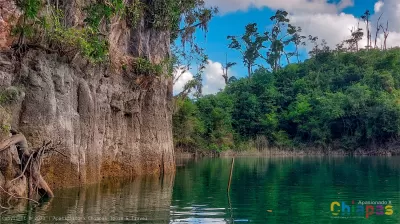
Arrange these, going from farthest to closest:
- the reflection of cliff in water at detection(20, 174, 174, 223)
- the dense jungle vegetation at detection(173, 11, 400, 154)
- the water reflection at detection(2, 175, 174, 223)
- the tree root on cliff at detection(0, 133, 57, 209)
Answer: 1. the dense jungle vegetation at detection(173, 11, 400, 154)
2. the tree root on cliff at detection(0, 133, 57, 209)
3. the reflection of cliff in water at detection(20, 174, 174, 223)
4. the water reflection at detection(2, 175, 174, 223)

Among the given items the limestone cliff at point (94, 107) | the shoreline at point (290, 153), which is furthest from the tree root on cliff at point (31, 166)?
the shoreline at point (290, 153)

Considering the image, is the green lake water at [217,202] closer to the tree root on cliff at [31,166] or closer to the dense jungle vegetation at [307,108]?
the tree root on cliff at [31,166]

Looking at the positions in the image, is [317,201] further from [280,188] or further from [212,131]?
[212,131]

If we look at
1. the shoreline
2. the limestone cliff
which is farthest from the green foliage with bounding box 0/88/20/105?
the shoreline

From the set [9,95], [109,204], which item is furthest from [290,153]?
[9,95]

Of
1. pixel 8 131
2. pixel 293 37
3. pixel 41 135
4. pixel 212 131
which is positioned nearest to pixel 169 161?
pixel 41 135

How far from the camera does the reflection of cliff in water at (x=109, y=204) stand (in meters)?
12.4

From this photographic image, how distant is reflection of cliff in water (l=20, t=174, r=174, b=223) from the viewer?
1244 cm

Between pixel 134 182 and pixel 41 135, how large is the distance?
6.45 m

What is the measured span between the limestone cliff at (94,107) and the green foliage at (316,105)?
2617 cm

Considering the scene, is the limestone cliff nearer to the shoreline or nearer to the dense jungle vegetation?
the dense jungle vegetation

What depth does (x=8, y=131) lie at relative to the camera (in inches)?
588

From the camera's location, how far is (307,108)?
195 ft

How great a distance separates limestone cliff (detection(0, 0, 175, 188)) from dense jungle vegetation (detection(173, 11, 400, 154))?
1598cm
